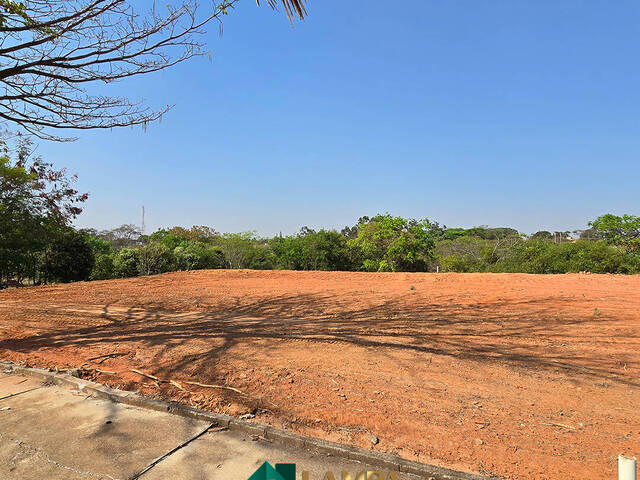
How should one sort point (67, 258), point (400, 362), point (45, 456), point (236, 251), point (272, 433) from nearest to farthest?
point (45, 456), point (272, 433), point (400, 362), point (67, 258), point (236, 251)

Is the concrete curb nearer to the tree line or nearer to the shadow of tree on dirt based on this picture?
the shadow of tree on dirt

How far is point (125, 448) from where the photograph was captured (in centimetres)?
224

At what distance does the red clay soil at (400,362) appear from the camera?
2352 millimetres

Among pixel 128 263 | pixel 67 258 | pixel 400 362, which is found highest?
pixel 67 258

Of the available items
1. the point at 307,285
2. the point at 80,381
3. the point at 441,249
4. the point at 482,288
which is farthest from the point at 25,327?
the point at 441,249

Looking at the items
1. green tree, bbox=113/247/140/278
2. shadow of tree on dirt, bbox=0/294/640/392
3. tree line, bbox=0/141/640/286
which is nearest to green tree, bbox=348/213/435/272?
tree line, bbox=0/141/640/286

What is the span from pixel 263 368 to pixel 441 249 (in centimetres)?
2578

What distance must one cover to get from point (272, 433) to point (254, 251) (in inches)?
844

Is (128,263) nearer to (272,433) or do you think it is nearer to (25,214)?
(25,214)

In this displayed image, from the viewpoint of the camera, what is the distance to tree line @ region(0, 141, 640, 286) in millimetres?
12305

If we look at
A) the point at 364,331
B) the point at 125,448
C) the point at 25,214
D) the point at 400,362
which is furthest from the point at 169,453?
the point at 25,214

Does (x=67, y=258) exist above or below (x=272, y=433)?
above

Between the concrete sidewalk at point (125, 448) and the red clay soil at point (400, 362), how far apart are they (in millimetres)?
302

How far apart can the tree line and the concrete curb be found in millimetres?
9798
